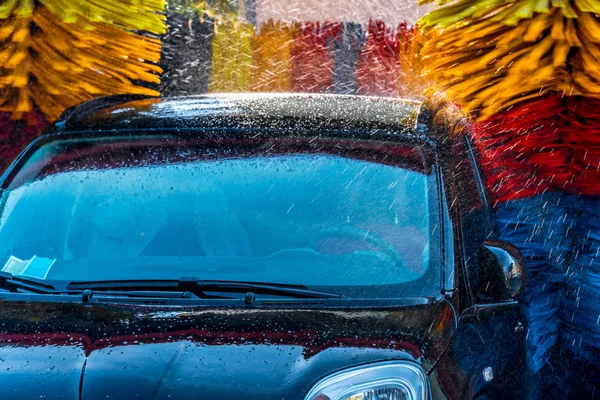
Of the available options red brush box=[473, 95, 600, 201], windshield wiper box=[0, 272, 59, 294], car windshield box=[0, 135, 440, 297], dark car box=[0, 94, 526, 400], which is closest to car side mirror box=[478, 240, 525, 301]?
dark car box=[0, 94, 526, 400]

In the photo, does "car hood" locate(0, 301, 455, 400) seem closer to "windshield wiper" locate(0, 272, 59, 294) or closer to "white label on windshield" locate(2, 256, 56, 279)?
"windshield wiper" locate(0, 272, 59, 294)

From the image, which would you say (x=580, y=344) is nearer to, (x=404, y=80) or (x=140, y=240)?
(x=140, y=240)

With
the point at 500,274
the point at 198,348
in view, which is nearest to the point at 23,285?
the point at 198,348

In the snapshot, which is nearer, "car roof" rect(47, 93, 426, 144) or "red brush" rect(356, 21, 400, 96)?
"car roof" rect(47, 93, 426, 144)

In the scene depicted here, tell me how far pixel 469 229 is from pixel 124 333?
1557 millimetres

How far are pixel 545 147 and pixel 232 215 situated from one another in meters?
1.74

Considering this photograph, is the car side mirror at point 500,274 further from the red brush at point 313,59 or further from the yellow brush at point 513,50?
the red brush at point 313,59

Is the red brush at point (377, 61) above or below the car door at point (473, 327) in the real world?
above

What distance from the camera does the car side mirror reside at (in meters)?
3.70

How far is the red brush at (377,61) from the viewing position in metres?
10.3

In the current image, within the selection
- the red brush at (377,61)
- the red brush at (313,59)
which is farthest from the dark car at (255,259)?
the red brush at (377,61)

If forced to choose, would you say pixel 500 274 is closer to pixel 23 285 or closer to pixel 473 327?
pixel 473 327

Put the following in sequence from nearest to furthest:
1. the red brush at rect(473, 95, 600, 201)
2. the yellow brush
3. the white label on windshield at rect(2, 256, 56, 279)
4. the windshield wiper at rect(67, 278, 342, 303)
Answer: the windshield wiper at rect(67, 278, 342, 303) < the white label on windshield at rect(2, 256, 56, 279) < the yellow brush < the red brush at rect(473, 95, 600, 201)

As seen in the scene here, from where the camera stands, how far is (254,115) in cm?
426
